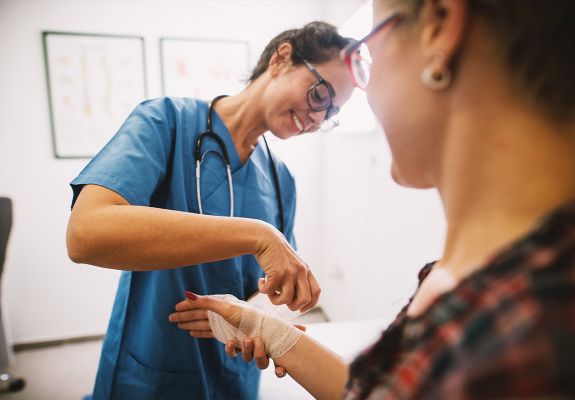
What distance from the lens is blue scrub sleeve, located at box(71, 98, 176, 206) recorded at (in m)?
0.69

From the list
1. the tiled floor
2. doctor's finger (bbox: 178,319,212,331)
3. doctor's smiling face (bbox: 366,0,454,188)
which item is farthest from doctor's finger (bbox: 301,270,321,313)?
the tiled floor

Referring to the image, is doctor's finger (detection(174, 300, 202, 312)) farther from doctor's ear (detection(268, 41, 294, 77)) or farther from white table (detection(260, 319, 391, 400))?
doctor's ear (detection(268, 41, 294, 77))

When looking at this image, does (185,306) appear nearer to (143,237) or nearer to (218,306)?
(218,306)

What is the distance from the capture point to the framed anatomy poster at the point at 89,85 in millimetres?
2330

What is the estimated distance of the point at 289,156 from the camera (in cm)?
283

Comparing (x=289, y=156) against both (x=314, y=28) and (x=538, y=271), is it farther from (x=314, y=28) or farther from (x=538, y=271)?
(x=538, y=271)

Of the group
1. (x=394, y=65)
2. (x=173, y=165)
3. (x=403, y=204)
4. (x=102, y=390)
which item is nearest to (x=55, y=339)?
(x=102, y=390)

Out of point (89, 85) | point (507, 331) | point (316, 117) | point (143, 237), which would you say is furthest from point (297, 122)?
point (89, 85)

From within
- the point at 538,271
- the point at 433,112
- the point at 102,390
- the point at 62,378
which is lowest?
the point at 62,378

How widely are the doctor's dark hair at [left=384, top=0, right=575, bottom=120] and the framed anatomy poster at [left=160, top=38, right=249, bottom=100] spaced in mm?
2383

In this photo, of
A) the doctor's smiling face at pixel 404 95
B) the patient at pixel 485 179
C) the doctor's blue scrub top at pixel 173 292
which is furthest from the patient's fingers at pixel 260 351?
the doctor's smiling face at pixel 404 95

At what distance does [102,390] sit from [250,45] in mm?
2432

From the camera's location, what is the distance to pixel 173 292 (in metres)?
0.89

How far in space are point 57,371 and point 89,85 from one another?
196 centimetres
